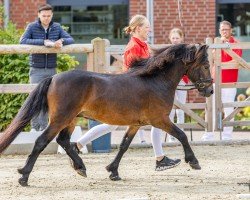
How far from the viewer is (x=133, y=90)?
33.2 ft

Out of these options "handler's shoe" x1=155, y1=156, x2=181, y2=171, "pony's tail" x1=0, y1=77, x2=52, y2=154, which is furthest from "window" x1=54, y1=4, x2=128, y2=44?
"pony's tail" x1=0, y1=77, x2=52, y2=154

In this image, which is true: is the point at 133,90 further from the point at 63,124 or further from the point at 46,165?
the point at 46,165

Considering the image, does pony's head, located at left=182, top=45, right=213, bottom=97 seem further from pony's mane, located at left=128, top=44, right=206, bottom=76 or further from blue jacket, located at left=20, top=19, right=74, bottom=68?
blue jacket, located at left=20, top=19, right=74, bottom=68

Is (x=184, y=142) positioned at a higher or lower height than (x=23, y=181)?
higher

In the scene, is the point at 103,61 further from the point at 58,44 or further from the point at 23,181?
the point at 23,181

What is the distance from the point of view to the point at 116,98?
10070 mm

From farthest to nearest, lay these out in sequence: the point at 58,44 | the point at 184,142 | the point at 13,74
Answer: the point at 13,74
the point at 58,44
the point at 184,142

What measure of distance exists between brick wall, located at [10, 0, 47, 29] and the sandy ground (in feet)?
20.9

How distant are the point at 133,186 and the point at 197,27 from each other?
920 cm

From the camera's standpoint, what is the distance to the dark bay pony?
982 cm

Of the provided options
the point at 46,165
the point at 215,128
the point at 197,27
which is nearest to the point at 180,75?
the point at 46,165

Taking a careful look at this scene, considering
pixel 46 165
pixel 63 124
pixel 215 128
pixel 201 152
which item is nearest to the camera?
pixel 63 124

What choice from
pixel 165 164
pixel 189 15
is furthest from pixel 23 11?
pixel 165 164

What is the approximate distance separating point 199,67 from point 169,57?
1.19 ft
